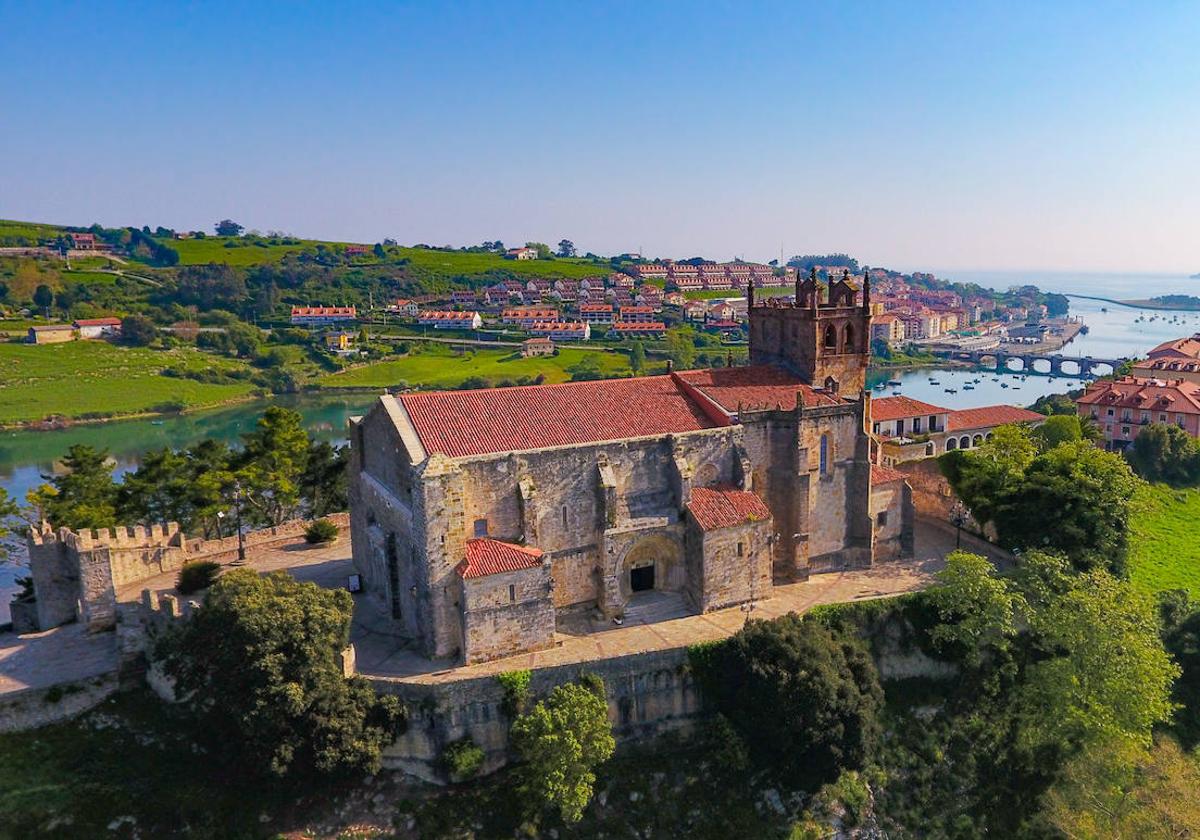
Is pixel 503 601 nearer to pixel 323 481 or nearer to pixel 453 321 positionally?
pixel 323 481

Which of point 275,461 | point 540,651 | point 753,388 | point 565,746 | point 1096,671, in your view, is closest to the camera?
point 565,746

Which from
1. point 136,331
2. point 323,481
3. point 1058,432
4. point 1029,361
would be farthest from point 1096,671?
point 1029,361

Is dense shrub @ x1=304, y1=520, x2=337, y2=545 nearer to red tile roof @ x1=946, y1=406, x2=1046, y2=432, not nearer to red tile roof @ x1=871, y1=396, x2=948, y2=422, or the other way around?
red tile roof @ x1=871, y1=396, x2=948, y2=422

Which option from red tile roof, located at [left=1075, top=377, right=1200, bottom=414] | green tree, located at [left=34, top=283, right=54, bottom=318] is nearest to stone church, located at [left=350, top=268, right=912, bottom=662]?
red tile roof, located at [left=1075, top=377, right=1200, bottom=414]

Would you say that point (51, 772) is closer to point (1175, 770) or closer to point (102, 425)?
point (1175, 770)

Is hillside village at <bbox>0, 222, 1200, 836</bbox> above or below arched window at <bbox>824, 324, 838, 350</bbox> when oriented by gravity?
below

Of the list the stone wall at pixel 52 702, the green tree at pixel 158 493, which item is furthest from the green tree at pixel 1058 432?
the stone wall at pixel 52 702
